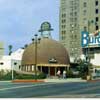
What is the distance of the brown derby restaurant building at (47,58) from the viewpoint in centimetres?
7569

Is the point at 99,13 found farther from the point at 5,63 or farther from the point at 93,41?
the point at 5,63

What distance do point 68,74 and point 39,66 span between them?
1505 centimetres

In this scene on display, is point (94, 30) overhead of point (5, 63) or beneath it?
overhead

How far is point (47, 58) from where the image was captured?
78.2m

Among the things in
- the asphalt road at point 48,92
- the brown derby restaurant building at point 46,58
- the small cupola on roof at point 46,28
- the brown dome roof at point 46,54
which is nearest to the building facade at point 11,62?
the brown derby restaurant building at point 46,58

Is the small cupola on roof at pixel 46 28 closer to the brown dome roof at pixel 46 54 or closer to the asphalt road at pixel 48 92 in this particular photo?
the asphalt road at pixel 48 92

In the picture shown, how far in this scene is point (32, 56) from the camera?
250 ft

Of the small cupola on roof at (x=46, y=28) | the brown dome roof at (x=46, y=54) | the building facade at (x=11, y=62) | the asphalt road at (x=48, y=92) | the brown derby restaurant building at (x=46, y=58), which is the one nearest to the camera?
the asphalt road at (x=48, y=92)

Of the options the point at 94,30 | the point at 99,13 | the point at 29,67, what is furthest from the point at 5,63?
the point at 99,13

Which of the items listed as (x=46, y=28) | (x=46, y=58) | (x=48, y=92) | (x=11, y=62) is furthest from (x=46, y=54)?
(x=48, y=92)

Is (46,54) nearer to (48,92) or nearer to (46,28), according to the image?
(46,28)

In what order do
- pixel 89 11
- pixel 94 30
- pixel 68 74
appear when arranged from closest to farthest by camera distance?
pixel 68 74 < pixel 94 30 < pixel 89 11

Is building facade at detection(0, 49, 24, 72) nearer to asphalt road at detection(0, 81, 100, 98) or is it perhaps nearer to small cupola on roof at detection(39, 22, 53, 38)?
small cupola on roof at detection(39, 22, 53, 38)

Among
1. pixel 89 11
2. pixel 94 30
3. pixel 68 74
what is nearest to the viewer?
pixel 68 74
